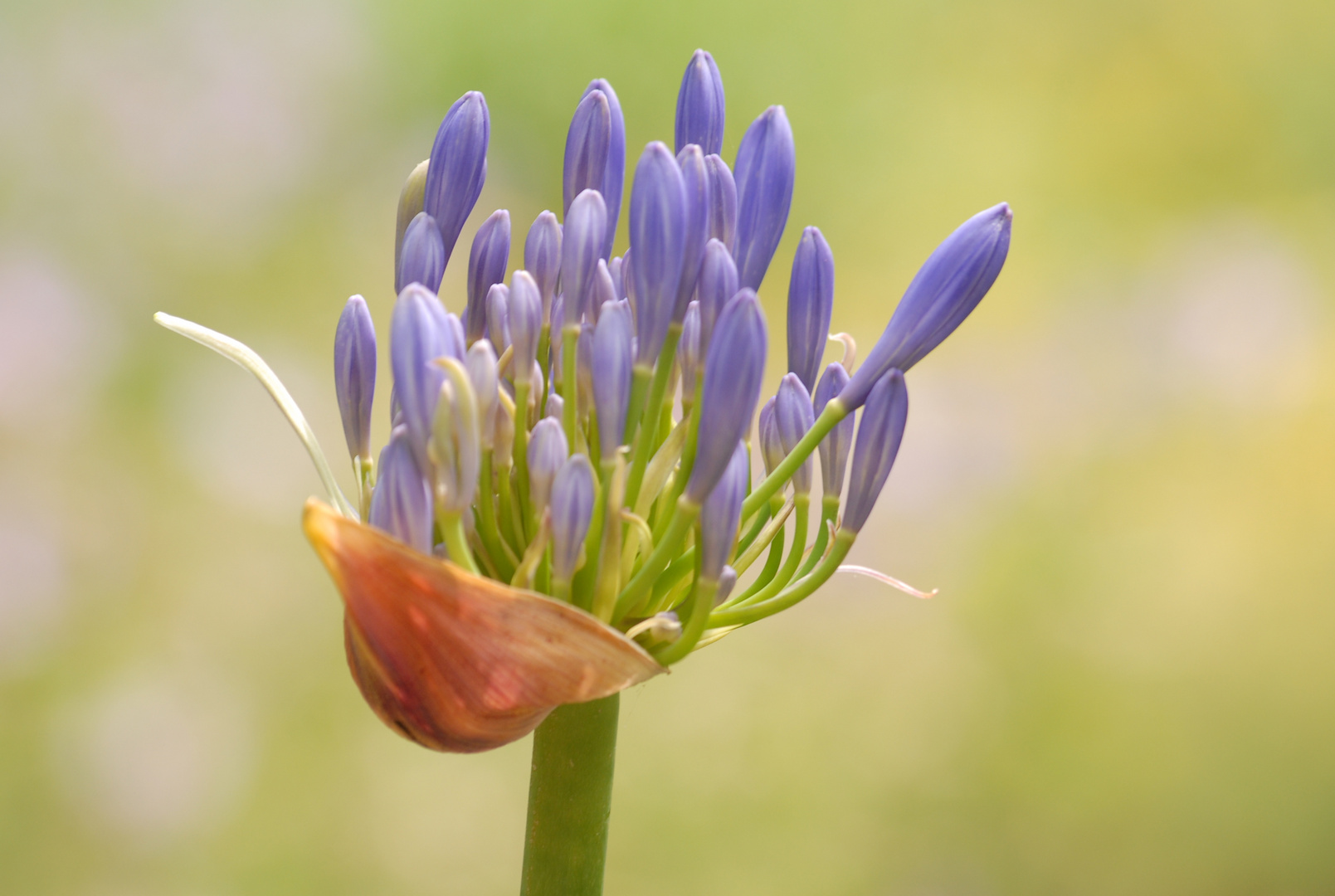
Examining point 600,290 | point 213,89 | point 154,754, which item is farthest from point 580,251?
point 213,89

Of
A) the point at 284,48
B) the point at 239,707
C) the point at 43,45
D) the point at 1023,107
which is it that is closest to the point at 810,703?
the point at 239,707

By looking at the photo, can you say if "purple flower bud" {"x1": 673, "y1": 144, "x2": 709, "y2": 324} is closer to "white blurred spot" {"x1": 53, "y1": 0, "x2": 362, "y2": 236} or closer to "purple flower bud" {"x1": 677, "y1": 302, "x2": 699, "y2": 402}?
"purple flower bud" {"x1": 677, "y1": 302, "x2": 699, "y2": 402}

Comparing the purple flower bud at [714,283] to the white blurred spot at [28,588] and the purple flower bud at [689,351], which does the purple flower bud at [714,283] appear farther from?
the white blurred spot at [28,588]

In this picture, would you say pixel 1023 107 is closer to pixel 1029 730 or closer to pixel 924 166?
pixel 924 166

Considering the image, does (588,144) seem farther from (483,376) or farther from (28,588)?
(28,588)

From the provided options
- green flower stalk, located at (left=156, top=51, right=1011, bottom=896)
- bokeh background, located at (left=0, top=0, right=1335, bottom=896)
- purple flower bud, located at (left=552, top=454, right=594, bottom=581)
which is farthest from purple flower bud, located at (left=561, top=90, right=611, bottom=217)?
bokeh background, located at (left=0, top=0, right=1335, bottom=896)

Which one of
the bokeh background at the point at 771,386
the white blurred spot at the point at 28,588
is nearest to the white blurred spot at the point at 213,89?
the bokeh background at the point at 771,386
